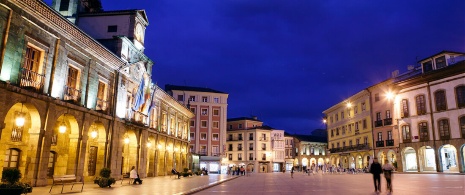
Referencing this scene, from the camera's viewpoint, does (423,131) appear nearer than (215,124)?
Yes

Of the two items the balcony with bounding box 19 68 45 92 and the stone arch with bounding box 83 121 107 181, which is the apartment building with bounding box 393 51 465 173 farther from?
the balcony with bounding box 19 68 45 92

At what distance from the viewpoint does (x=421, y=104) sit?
152ft

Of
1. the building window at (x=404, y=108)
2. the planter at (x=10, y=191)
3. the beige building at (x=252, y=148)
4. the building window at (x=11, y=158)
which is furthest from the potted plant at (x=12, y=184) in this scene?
the beige building at (x=252, y=148)

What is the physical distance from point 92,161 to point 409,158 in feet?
140

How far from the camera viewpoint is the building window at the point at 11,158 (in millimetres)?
19328

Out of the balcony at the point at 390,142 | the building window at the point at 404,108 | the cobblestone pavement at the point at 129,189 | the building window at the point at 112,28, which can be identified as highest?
the building window at the point at 112,28

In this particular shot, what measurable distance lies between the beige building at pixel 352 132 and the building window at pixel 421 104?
1151cm

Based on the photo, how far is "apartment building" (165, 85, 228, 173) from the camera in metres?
77.8

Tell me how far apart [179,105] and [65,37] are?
2857 cm

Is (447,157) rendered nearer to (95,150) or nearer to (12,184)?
(95,150)

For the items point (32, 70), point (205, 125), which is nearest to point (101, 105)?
point (32, 70)

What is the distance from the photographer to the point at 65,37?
21.1 metres

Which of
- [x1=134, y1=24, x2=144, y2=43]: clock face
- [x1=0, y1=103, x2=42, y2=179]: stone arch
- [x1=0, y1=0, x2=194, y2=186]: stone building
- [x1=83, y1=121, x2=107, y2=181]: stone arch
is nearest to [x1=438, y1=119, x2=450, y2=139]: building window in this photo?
[x1=0, y1=0, x2=194, y2=186]: stone building

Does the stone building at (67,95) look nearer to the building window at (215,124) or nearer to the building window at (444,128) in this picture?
the building window at (444,128)
